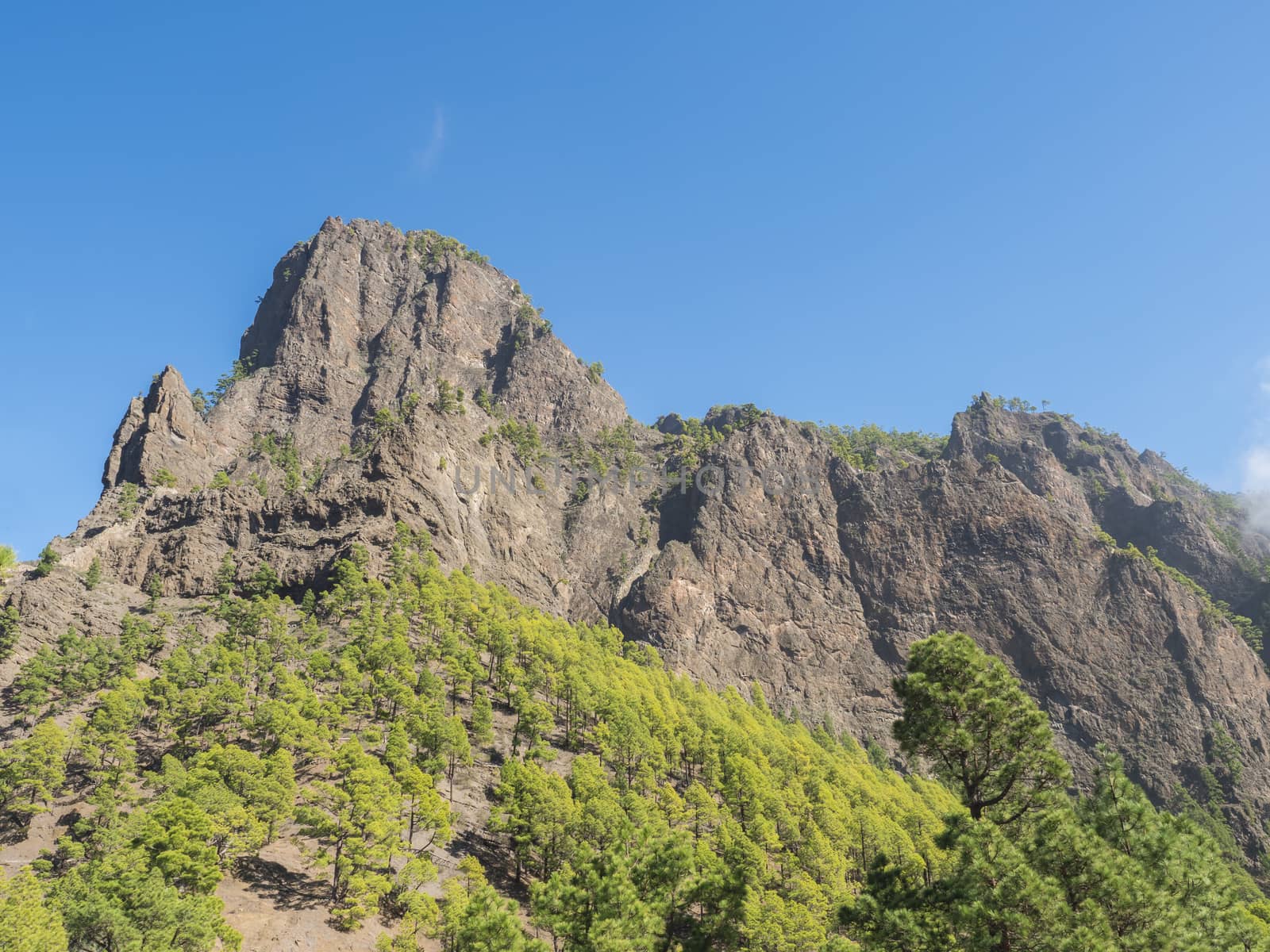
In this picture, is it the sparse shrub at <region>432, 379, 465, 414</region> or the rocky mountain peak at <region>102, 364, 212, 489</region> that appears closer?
the rocky mountain peak at <region>102, 364, 212, 489</region>

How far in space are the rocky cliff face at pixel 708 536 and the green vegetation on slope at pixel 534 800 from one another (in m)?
16.8

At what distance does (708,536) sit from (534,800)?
9886 cm

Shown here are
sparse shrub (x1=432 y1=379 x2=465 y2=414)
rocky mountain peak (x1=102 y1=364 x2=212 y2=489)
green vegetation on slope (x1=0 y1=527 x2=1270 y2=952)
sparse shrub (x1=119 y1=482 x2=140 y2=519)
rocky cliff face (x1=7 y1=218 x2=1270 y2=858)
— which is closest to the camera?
green vegetation on slope (x1=0 y1=527 x2=1270 y2=952)

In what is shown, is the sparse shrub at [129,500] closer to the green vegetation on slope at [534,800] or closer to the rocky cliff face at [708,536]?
the rocky cliff face at [708,536]

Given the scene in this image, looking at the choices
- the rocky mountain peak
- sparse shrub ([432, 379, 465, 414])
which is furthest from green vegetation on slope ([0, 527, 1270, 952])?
the rocky mountain peak

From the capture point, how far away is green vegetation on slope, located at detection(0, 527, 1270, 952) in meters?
20.0

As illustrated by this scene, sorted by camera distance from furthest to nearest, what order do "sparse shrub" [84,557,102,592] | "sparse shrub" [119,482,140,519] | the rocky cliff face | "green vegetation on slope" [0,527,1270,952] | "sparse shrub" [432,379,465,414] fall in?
"sparse shrub" [432,379,465,414]
the rocky cliff face
"sparse shrub" [119,482,140,519]
"sparse shrub" [84,557,102,592]
"green vegetation on slope" [0,527,1270,952]

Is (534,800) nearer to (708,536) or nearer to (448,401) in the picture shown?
(708,536)

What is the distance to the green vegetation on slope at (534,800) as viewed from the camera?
19969 mm

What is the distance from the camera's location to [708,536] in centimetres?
15250

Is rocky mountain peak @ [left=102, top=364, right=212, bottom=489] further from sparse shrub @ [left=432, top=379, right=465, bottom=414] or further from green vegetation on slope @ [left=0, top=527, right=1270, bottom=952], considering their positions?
→ sparse shrub @ [left=432, top=379, right=465, bottom=414]

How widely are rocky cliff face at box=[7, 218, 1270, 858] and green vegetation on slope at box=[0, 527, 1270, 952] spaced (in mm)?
16778

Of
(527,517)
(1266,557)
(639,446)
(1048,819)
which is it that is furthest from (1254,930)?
(1266,557)

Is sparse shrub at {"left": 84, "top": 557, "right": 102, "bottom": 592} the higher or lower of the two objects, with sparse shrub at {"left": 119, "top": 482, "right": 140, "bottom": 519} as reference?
lower
